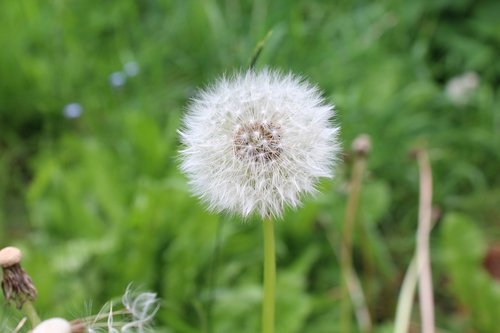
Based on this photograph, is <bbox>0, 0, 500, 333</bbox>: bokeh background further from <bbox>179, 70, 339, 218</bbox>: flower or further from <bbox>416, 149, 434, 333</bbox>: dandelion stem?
<bbox>179, 70, 339, 218</bbox>: flower

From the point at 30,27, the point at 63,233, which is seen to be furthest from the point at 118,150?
the point at 30,27

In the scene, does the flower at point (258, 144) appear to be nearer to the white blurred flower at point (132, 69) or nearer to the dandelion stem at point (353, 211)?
the dandelion stem at point (353, 211)

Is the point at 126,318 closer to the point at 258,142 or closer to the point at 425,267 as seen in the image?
the point at 258,142

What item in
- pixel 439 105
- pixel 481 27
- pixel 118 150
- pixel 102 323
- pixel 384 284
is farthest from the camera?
pixel 481 27

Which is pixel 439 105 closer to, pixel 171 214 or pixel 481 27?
pixel 481 27

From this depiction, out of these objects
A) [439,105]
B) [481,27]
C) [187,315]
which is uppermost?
[481,27]

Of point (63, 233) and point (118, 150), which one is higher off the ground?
point (118, 150)
